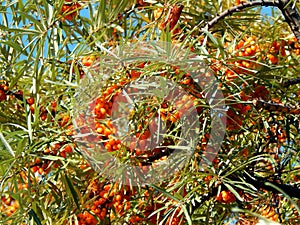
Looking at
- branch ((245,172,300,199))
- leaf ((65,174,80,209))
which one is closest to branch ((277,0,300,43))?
branch ((245,172,300,199))

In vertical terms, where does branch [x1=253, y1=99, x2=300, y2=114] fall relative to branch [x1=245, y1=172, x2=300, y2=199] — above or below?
above

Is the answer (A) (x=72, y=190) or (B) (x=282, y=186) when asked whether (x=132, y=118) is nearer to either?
(A) (x=72, y=190)

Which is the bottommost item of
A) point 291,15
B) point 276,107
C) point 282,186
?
point 282,186

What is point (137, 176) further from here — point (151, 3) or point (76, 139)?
point (151, 3)

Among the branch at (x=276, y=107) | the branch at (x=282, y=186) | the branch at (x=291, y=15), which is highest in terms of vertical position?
the branch at (x=291, y=15)

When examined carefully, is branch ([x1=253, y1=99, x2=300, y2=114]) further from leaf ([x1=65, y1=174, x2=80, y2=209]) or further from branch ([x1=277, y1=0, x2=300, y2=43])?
leaf ([x1=65, y1=174, x2=80, y2=209])

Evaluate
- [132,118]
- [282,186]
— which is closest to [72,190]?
[132,118]

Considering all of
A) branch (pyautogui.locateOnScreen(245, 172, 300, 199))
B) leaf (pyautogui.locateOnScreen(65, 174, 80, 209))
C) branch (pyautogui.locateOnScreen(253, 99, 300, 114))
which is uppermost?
branch (pyautogui.locateOnScreen(253, 99, 300, 114))

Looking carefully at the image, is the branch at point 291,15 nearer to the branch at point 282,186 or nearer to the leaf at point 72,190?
the branch at point 282,186

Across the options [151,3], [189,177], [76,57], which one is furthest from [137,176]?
[151,3]

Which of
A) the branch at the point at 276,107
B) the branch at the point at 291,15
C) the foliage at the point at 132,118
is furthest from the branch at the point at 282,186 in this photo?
the branch at the point at 291,15

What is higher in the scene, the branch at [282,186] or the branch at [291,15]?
the branch at [291,15]
